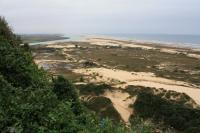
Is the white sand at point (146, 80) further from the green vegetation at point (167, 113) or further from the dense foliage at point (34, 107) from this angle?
the dense foliage at point (34, 107)

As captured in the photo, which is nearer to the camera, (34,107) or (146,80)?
(34,107)

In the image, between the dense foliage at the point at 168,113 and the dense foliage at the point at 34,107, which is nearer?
the dense foliage at the point at 34,107

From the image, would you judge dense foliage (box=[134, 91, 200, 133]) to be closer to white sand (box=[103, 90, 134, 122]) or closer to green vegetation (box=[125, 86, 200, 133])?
green vegetation (box=[125, 86, 200, 133])

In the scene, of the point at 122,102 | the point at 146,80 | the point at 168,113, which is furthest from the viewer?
the point at 146,80

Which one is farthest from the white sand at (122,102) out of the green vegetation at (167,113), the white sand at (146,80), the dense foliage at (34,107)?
the dense foliage at (34,107)

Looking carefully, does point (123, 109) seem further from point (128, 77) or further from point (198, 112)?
point (128, 77)

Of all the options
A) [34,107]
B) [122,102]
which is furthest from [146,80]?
[34,107]

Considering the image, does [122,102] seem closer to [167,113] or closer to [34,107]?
[167,113]

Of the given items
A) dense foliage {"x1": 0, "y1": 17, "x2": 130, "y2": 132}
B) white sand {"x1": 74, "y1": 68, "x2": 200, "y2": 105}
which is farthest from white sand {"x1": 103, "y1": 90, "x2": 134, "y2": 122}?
dense foliage {"x1": 0, "y1": 17, "x2": 130, "y2": 132}
